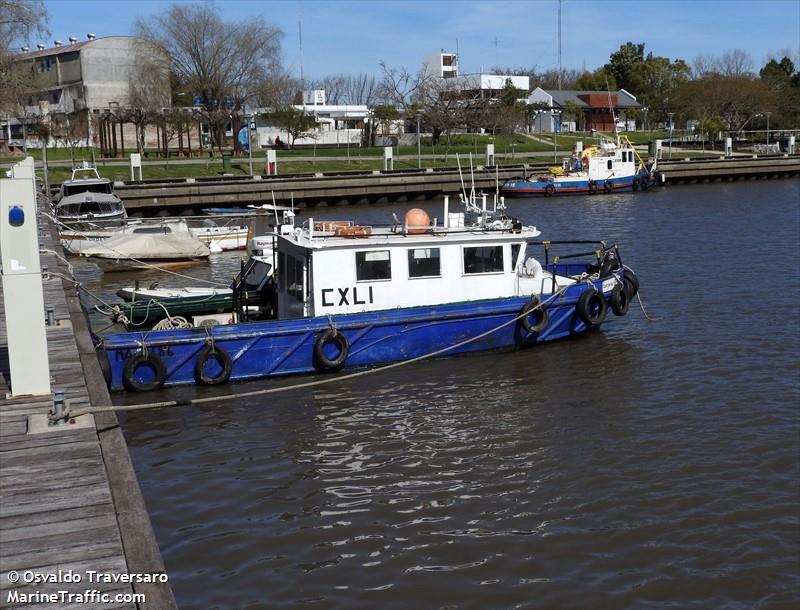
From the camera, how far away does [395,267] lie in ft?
57.2

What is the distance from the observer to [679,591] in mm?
9820

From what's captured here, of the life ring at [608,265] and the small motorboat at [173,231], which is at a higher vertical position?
the small motorboat at [173,231]

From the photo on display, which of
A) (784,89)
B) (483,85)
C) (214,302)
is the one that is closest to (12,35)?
(214,302)

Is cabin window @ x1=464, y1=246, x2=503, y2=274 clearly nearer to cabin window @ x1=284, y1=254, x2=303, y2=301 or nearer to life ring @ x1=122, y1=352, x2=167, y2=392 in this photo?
cabin window @ x1=284, y1=254, x2=303, y2=301

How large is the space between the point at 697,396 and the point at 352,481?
A: 6.72 m

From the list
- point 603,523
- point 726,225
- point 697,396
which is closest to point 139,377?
point 603,523

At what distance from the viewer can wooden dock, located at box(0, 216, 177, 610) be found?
220 inches

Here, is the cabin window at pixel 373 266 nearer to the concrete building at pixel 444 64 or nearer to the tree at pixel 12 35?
the tree at pixel 12 35

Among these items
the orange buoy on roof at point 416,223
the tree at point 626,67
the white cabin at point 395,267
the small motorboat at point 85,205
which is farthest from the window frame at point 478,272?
the tree at point 626,67

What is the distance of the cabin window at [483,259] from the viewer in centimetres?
1800

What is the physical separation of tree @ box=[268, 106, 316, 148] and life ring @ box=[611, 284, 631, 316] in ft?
209

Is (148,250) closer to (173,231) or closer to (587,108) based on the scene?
(173,231)

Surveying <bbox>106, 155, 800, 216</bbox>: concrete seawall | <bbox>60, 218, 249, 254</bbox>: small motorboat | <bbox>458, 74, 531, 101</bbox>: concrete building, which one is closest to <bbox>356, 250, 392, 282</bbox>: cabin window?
<bbox>60, 218, 249, 254</bbox>: small motorboat

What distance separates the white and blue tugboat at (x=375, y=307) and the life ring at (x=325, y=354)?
2 cm
